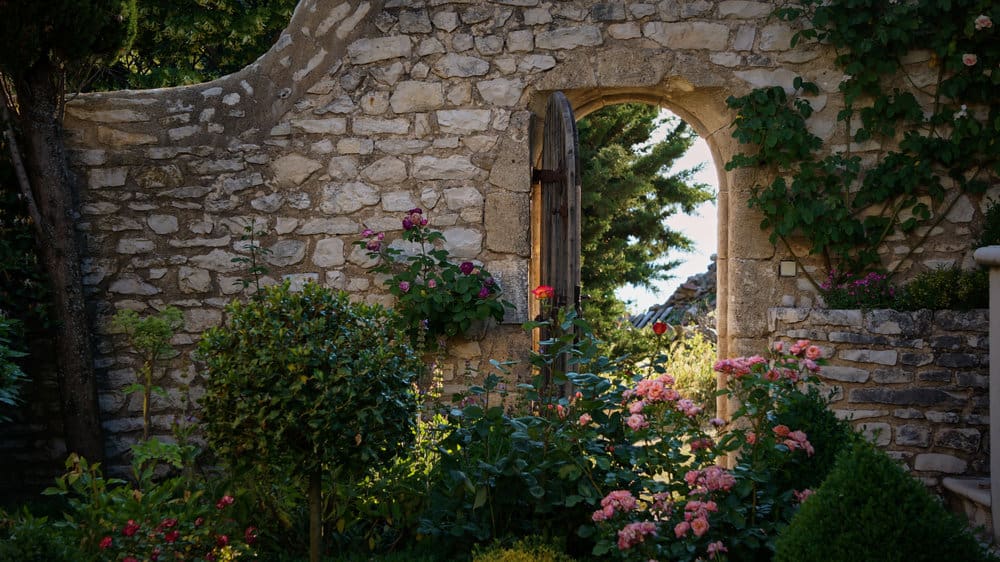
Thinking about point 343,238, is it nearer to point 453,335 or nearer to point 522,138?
point 453,335

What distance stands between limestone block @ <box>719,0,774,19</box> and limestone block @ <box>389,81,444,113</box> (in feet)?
5.52

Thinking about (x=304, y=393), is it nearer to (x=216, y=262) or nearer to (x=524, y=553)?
(x=524, y=553)

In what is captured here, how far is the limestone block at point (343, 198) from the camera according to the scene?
201 inches

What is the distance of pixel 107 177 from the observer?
5.18m

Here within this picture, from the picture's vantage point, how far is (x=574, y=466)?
3.03 m

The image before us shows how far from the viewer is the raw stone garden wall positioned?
4980 mm

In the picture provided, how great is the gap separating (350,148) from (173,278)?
130 centimetres

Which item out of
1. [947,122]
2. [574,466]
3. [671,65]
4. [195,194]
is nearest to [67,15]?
[195,194]

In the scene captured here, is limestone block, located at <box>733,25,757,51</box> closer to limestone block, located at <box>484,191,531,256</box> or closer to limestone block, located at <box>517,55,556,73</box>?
limestone block, located at <box>517,55,556,73</box>

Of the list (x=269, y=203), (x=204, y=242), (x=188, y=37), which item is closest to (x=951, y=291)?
(x=269, y=203)

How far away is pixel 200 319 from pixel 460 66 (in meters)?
2.13

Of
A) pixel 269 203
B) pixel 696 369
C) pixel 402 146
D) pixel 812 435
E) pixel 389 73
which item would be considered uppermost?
pixel 389 73

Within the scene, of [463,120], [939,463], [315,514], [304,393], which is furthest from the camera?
[463,120]

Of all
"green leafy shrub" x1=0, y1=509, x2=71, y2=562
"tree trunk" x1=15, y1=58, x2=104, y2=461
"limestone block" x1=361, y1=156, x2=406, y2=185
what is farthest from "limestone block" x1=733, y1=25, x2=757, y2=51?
"green leafy shrub" x1=0, y1=509, x2=71, y2=562
